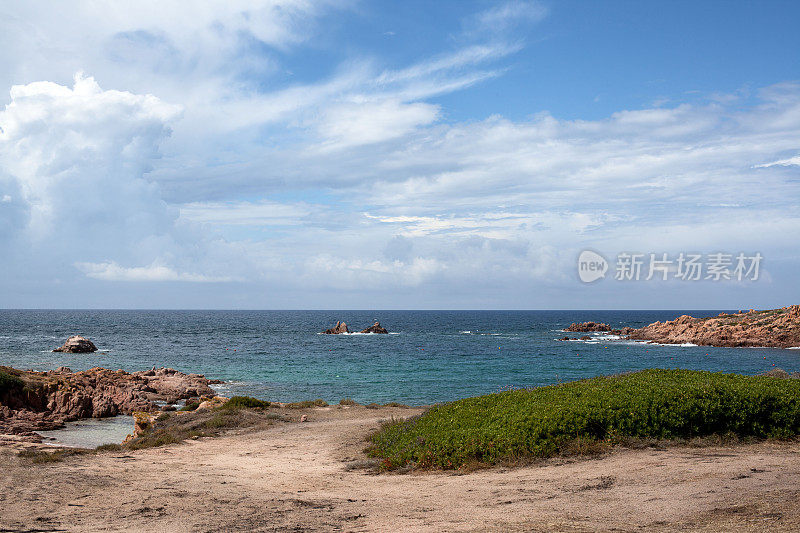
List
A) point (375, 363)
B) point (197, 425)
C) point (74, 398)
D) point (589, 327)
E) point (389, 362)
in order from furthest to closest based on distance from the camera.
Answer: point (589, 327), point (389, 362), point (375, 363), point (74, 398), point (197, 425)

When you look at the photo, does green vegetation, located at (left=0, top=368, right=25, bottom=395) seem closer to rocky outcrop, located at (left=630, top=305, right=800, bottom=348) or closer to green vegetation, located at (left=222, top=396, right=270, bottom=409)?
green vegetation, located at (left=222, top=396, right=270, bottom=409)

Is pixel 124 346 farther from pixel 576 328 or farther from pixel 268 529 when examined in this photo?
pixel 576 328

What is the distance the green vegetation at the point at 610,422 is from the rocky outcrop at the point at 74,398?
20233mm

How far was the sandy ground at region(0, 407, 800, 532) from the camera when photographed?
8.34 m

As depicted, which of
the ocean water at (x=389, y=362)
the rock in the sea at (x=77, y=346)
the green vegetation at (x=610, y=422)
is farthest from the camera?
the rock in the sea at (x=77, y=346)

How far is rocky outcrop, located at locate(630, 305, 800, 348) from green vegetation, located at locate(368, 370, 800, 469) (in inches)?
2948

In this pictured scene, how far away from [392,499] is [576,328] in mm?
121422

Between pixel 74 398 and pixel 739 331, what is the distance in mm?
86782

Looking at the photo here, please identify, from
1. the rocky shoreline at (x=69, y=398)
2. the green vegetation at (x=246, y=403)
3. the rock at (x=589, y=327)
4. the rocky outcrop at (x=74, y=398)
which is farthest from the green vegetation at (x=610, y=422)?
the rock at (x=589, y=327)

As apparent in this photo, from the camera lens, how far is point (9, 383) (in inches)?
1189

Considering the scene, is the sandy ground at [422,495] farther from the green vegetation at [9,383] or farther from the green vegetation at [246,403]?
the green vegetation at [9,383]

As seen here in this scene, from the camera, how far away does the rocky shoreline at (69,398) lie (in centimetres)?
2645

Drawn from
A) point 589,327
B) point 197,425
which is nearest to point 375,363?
point 197,425

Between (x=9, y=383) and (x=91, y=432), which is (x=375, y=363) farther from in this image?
(x=91, y=432)
